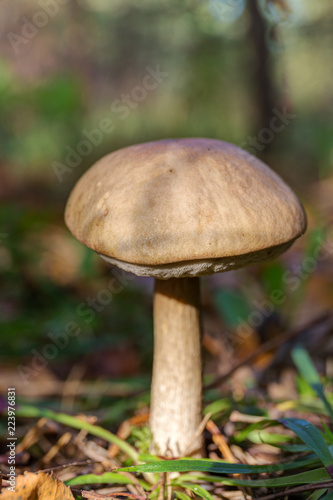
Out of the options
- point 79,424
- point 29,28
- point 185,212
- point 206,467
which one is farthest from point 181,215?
point 29,28

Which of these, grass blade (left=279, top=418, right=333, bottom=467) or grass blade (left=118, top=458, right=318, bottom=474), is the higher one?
grass blade (left=279, top=418, right=333, bottom=467)

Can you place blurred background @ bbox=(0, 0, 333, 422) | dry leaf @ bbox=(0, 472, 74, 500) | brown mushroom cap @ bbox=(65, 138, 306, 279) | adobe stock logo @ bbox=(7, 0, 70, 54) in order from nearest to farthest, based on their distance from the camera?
brown mushroom cap @ bbox=(65, 138, 306, 279), dry leaf @ bbox=(0, 472, 74, 500), blurred background @ bbox=(0, 0, 333, 422), adobe stock logo @ bbox=(7, 0, 70, 54)

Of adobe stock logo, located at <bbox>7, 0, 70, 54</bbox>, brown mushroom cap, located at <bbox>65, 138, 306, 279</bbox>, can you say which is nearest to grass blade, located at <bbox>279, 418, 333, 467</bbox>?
brown mushroom cap, located at <bbox>65, 138, 306, 279</bbox>

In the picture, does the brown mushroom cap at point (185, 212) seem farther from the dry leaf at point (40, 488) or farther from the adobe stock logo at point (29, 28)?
the adobe stock logo at point (29, 28)

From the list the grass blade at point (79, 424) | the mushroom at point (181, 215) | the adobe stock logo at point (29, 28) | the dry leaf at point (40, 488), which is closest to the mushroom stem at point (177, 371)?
the mushroom at point (181, 215)

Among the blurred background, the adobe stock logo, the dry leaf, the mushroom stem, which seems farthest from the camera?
the adobe stock logo

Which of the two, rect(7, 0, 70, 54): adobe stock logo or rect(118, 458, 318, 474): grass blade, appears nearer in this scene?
rect(118, 458, 318, 474): grass blade

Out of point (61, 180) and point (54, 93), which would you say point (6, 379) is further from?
point (54, 93)

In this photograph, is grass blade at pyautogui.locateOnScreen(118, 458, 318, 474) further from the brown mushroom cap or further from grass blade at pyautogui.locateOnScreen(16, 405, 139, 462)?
Result: the brown mushroom cap
